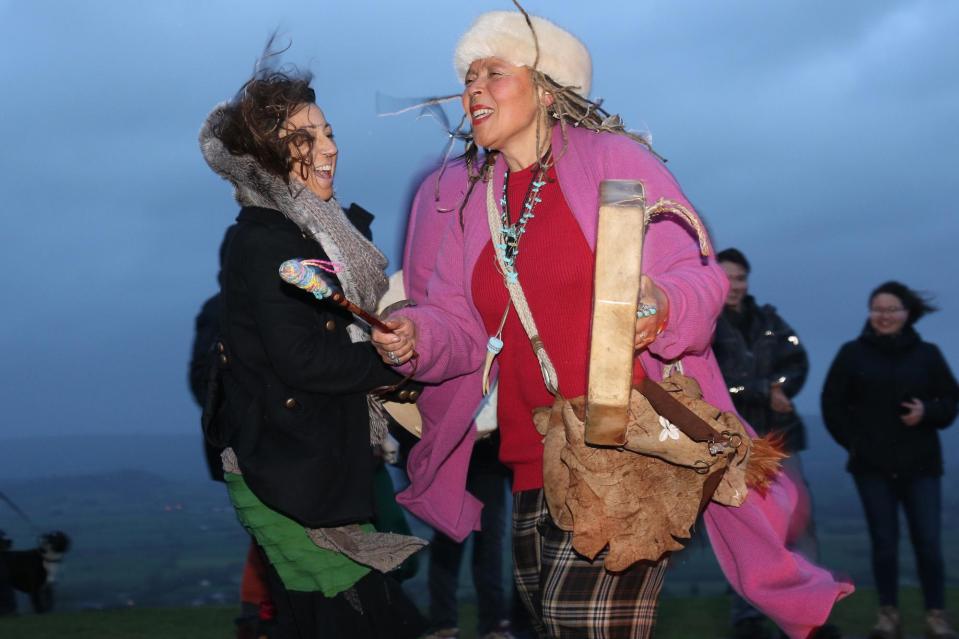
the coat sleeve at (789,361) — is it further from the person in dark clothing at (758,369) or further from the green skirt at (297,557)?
the green skirt at (297,557)

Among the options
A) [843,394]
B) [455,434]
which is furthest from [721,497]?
[843,394]

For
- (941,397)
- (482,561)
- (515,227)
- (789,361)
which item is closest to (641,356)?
(515,227)

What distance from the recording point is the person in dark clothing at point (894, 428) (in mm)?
7047

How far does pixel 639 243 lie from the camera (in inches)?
105

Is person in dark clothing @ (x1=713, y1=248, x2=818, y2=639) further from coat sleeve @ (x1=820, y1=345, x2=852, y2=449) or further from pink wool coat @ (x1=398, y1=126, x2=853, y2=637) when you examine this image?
pink wool coat @ (x1=398, y1=126, x2=853, y2=637)

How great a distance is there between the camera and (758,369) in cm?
669

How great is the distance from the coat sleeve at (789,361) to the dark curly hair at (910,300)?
760 mm

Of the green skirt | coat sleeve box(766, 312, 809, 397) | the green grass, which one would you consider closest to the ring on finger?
the green skirt

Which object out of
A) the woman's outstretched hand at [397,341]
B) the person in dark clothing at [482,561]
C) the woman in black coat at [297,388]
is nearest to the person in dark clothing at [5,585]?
the person in dark clothing at [482,561]

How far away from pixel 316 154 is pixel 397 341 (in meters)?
0.80

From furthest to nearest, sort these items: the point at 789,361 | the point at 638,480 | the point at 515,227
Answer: the point at 789,361
the point at 515,227
the point at 638,480

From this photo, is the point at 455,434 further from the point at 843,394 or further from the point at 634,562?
the point at 843,394

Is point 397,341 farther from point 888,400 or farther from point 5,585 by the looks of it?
point 5,585

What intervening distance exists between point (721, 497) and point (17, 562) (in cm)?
608
